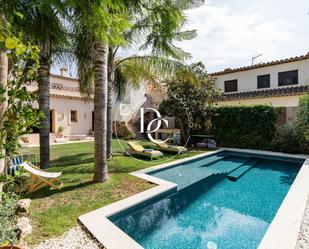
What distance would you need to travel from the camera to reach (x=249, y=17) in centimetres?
1190

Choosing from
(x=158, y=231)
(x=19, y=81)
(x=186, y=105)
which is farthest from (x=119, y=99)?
(x=19, y=81)

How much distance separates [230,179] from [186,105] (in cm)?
920

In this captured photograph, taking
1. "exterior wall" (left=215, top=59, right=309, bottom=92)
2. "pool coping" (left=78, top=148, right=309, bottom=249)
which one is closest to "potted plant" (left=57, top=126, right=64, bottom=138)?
"pool coping" (left=78, top=148, right=309, bottom=249)

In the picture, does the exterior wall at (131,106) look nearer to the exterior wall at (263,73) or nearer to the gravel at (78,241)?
the exterior wall at (263,73)

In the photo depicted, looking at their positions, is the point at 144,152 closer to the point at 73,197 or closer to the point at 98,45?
the point at 73,197

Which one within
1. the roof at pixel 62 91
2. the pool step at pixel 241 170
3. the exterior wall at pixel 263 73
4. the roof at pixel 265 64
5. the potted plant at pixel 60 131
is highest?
the roof at pixel 265 64

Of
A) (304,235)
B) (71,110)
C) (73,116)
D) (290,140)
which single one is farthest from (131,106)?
(304,235)

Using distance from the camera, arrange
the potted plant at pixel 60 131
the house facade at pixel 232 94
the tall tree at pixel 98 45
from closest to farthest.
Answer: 1. the tall tree at pixel 98 45
2. the house facade at pixel 232 94
3. the potted plant at pixel 60 131

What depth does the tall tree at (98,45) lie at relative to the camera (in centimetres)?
339

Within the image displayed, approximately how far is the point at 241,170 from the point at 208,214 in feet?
21.7

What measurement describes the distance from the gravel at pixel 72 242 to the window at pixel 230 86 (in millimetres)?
24964

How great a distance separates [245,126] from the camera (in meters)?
18.8

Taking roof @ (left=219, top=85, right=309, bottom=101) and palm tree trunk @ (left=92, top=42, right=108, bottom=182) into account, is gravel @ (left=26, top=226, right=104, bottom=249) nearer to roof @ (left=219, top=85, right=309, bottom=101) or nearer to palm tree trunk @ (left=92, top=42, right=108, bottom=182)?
palm tree trunk @ (left=92, top=42, right=108, bottom=182)

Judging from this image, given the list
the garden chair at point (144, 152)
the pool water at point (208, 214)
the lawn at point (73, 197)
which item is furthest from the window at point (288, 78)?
the lawn at point (73, 197)
